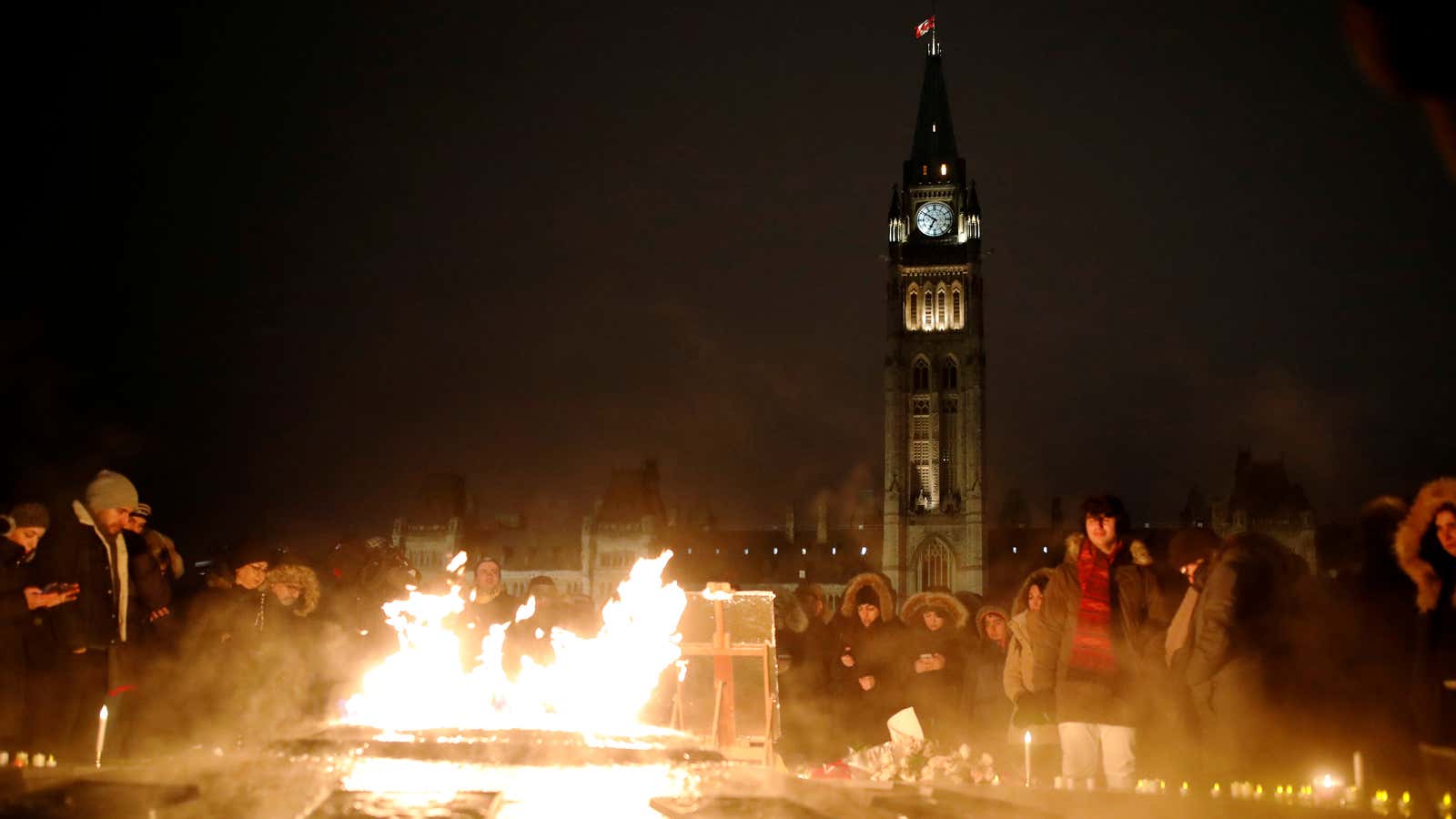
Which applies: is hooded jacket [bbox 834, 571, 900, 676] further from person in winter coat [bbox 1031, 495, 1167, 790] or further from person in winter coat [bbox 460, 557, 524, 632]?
person in winter coat [bbox 1031, 495, 1167, 790]

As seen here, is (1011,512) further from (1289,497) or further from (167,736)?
(167,736)

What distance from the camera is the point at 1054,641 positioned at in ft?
25.6

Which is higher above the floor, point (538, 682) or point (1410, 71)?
point (1410, 71)

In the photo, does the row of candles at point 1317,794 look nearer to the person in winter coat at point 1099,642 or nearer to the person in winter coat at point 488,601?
the person in winter coat at point 1099,642

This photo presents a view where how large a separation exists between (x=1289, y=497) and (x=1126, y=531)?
97.1 metres

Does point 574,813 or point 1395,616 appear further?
point 1395,616

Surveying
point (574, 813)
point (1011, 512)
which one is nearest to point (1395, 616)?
point (574, 813)

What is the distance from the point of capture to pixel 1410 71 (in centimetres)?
162

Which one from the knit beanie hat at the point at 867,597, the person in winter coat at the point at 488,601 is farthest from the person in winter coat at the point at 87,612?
the knit beanie hat at the point at 867,597

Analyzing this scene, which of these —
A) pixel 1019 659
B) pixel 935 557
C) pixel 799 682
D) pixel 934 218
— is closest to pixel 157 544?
pixel 799 682

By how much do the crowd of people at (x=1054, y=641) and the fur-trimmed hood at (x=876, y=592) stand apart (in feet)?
5.29

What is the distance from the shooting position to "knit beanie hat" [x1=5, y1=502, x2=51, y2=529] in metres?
7.74

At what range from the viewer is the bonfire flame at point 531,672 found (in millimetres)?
5520

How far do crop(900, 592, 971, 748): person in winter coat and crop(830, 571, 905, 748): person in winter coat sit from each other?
114 mm
